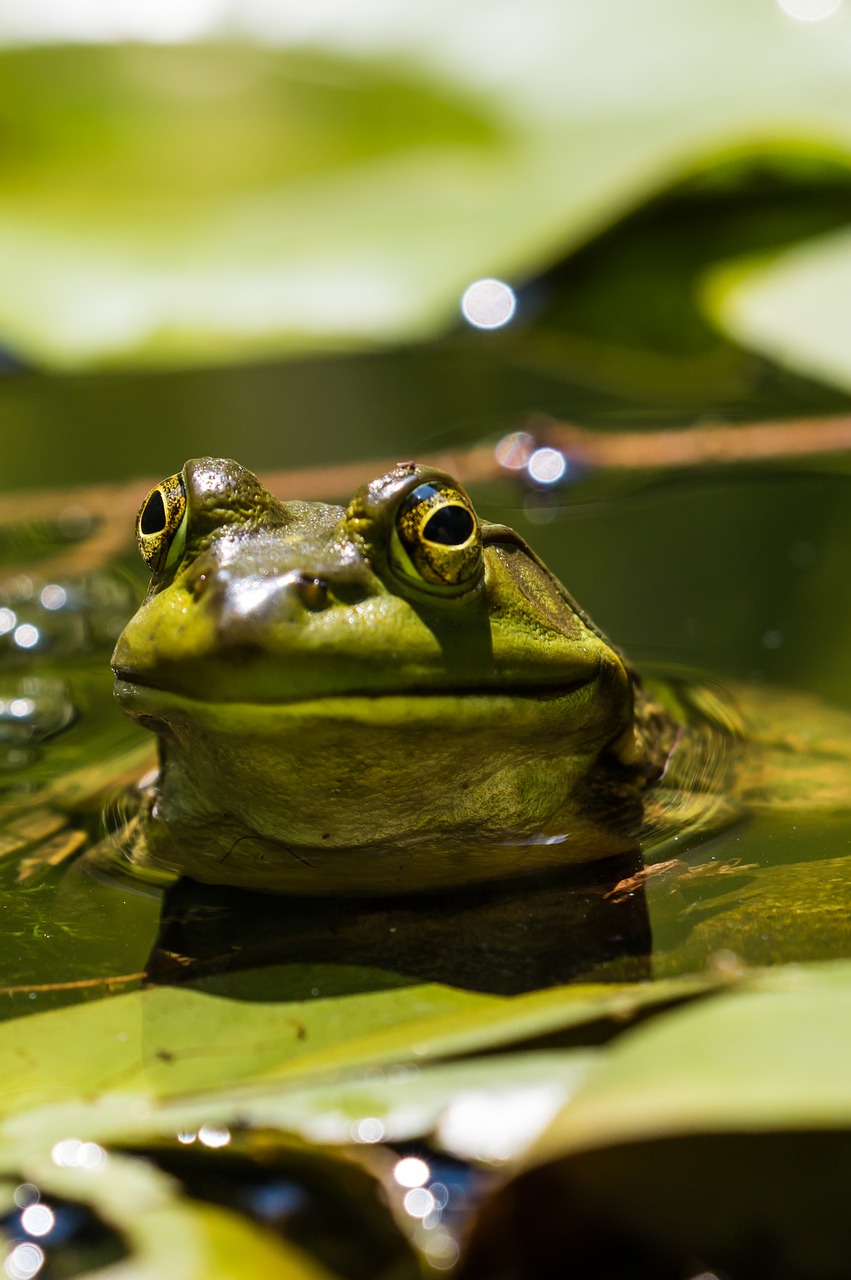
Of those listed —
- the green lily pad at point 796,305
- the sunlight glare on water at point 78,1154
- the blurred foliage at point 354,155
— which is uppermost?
the blurred foliage at point 354,155

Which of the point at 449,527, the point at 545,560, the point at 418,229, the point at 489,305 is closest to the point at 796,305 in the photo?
the point at 545,560

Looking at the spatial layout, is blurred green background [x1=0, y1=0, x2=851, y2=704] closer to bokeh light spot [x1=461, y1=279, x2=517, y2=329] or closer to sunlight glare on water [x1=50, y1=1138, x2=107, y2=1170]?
bokeh light spot [x1=461, y1=279, x2=517, y2=329]

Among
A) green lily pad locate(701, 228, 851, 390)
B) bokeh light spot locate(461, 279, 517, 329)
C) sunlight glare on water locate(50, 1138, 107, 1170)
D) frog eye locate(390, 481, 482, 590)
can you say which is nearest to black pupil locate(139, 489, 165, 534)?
frog eye locate(390, 481, 482, 590)

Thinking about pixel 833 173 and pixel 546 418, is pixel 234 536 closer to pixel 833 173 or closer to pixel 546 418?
pixel 546 418

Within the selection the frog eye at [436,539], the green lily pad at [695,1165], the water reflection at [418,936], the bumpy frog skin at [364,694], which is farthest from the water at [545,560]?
the frog eye at [436,539]

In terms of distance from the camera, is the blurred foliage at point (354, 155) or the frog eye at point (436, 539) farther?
the blurred foliage at point (354, 155)

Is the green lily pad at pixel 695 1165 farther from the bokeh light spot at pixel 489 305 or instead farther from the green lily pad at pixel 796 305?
the bokeh light spot at pixel 489 305

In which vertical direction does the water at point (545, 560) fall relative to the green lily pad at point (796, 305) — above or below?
below
